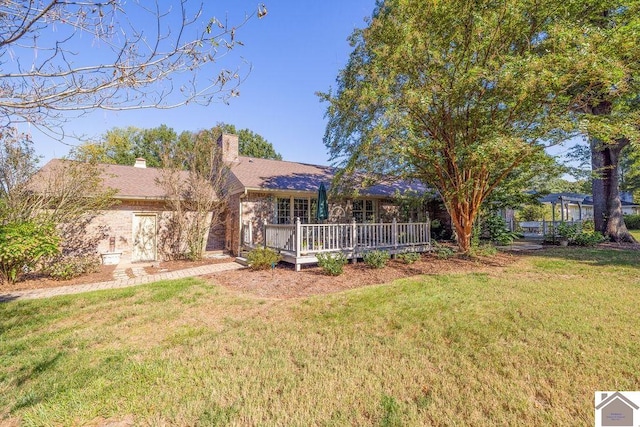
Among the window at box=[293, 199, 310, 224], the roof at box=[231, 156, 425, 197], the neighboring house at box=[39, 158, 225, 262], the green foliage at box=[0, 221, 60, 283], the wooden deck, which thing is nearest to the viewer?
the green foliage at box=[0, 221, 60, 283]

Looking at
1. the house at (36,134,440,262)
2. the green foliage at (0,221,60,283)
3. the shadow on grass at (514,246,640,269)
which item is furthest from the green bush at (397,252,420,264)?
the green foliage at (0,221,60,283)

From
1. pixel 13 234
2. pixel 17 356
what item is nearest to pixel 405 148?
pixel 17 356

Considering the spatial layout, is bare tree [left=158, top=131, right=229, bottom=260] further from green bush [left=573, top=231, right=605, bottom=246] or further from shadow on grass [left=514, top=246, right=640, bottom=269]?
green bush [left=573, top=231, right=605, bottom=246]

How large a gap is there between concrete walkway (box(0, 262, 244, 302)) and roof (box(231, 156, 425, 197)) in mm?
3304

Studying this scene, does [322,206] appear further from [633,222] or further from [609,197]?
[633,222]

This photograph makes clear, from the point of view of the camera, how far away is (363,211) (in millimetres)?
14055

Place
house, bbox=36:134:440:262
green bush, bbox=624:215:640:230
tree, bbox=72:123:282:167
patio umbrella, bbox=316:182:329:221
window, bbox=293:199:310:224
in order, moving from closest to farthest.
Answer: patio umbrella, bbox=316:182:329:221, house, bbox=36:134:440:262, window, bbox=293:199:310:224, tree, bbox=72:123:282:167, green bush, bbox=624:215:640:230

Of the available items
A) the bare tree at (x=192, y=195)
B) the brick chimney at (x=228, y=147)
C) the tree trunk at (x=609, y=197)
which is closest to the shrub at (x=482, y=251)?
the tree trunk at (x=609, y=197)

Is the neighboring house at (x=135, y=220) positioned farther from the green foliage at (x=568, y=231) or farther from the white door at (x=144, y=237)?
the green foliage at (x=568, y=231)

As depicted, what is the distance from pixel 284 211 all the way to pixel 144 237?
5767 millimetres

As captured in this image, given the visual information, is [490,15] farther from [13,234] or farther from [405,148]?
[13,234]

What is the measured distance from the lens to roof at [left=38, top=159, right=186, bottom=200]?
1102cm

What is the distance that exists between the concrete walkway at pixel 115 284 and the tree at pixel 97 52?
6019mm

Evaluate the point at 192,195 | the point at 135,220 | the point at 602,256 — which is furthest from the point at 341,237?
the point at 602,256
